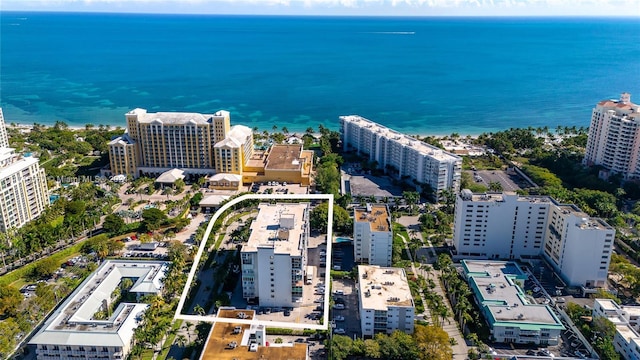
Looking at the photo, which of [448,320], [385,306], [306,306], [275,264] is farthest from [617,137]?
[275,264]

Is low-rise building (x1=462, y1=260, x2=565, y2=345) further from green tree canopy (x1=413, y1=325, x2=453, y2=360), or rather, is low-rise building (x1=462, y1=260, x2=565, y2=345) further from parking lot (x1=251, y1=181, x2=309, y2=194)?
parking lot (x1=251, y1=181, x2=309, y2=194)

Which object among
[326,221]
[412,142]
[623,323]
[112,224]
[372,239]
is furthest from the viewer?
[412,142]

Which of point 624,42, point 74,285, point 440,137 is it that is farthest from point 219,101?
point 624,42

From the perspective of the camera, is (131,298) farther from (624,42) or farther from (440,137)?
(624,42)

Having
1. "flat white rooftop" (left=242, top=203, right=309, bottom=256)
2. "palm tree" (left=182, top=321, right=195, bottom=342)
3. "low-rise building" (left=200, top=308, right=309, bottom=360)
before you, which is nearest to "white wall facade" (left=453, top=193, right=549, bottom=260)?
"flat white rooftop" (left=242, top=203, right=309, bottom=256)

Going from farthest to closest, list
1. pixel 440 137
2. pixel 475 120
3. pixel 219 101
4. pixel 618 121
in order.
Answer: pixel 219 101 → pixel 475 120 → pixel 440 137 → pixel 618 121

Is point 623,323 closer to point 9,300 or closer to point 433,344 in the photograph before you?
point 433,344
